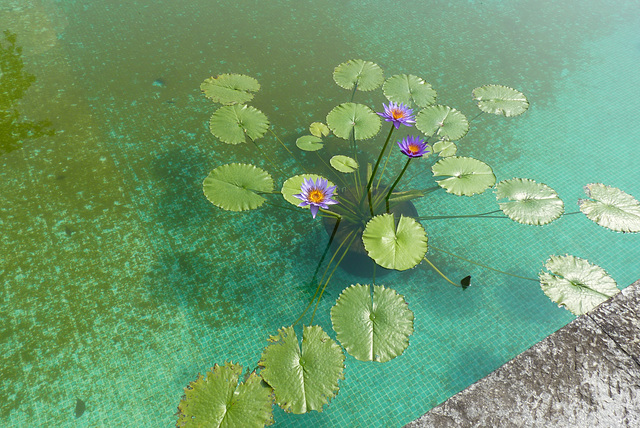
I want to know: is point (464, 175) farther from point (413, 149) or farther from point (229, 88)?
point (229, 88)

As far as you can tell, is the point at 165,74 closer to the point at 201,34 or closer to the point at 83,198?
the point at 201,34

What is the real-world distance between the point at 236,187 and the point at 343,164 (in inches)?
20.1

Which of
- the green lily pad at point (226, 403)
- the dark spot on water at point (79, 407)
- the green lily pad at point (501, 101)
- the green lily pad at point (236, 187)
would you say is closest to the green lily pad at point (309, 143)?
the green lily pad at point (236, 187)

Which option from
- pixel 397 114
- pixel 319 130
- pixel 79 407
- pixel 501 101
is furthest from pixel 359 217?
pixel 79 407

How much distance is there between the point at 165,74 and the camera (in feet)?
7.98

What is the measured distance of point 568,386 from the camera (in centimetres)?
98

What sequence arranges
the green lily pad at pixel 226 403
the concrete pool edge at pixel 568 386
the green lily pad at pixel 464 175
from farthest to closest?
the green lily pad at pixel 464 175
the green lily pad at pixel 226 403
the concrete pool edge at pixel 568 386

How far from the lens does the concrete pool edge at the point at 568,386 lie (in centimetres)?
93

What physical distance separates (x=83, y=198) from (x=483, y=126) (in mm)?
2157

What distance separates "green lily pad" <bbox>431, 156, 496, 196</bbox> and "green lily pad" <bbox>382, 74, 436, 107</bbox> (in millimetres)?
432

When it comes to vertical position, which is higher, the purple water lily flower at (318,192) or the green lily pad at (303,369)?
the purple water lily flower at (318,192)

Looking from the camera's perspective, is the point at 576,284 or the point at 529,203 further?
the point at 529,203

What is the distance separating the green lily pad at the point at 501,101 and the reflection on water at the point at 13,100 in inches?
90.0

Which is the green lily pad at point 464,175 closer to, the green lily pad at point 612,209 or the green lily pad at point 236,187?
the green lily pad at point 612,209
